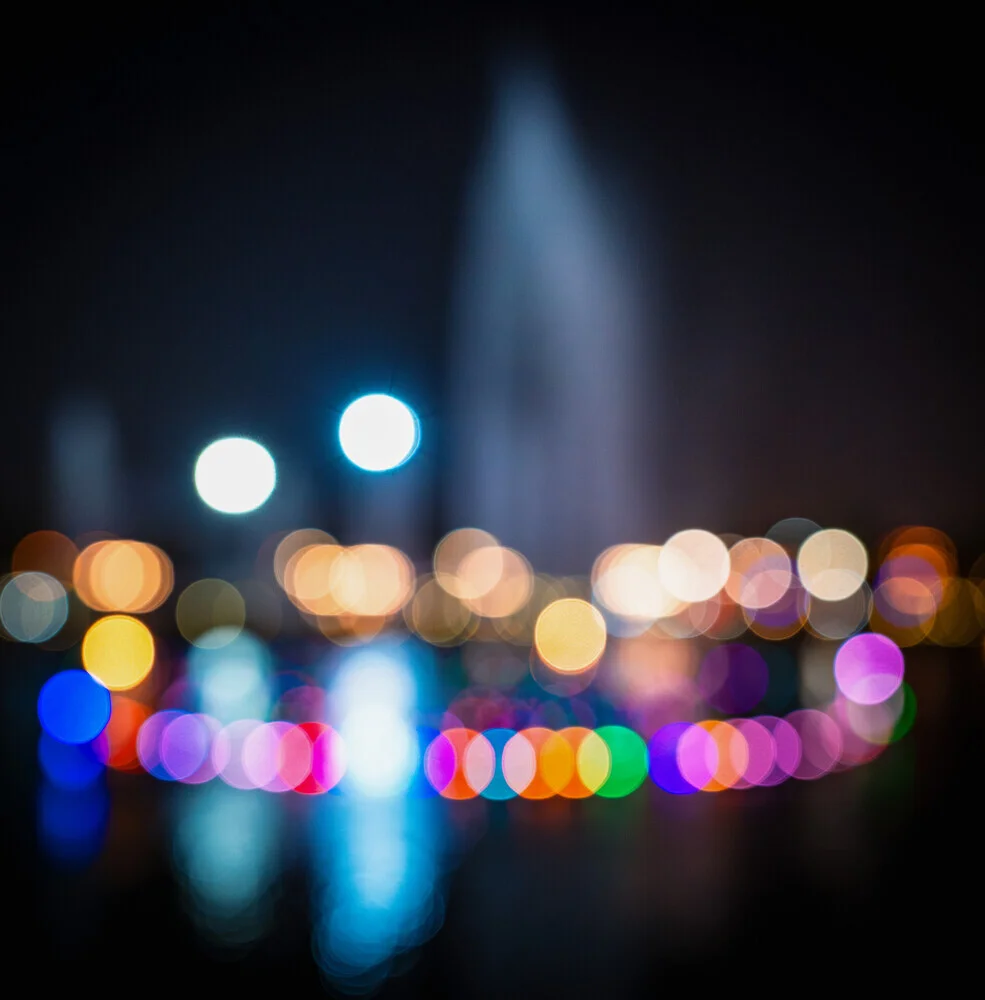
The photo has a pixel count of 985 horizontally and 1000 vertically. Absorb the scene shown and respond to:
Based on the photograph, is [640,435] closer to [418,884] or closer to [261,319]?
[261,319]

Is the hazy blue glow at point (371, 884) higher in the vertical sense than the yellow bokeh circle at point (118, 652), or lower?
lower

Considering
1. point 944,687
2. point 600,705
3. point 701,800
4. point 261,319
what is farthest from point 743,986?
point 944,687

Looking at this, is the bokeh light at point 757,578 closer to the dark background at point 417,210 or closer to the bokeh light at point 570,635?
the bokeh light at point 570,635

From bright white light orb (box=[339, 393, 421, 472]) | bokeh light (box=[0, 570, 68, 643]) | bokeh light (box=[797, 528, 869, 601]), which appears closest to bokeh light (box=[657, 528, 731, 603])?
bokeh light (box=[797, 528, 869, 601])

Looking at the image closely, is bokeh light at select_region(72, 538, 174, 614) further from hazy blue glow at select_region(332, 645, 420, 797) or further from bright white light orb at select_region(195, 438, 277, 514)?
hazy blue glow at select_region(332, 645, 420, 797)

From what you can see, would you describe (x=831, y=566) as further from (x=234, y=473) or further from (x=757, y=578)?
(x=234, y=473)

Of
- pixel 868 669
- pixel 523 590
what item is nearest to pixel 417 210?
pixel 868 669

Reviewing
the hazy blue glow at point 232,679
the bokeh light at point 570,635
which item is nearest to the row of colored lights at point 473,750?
the hazy blue glow at point 232,679
